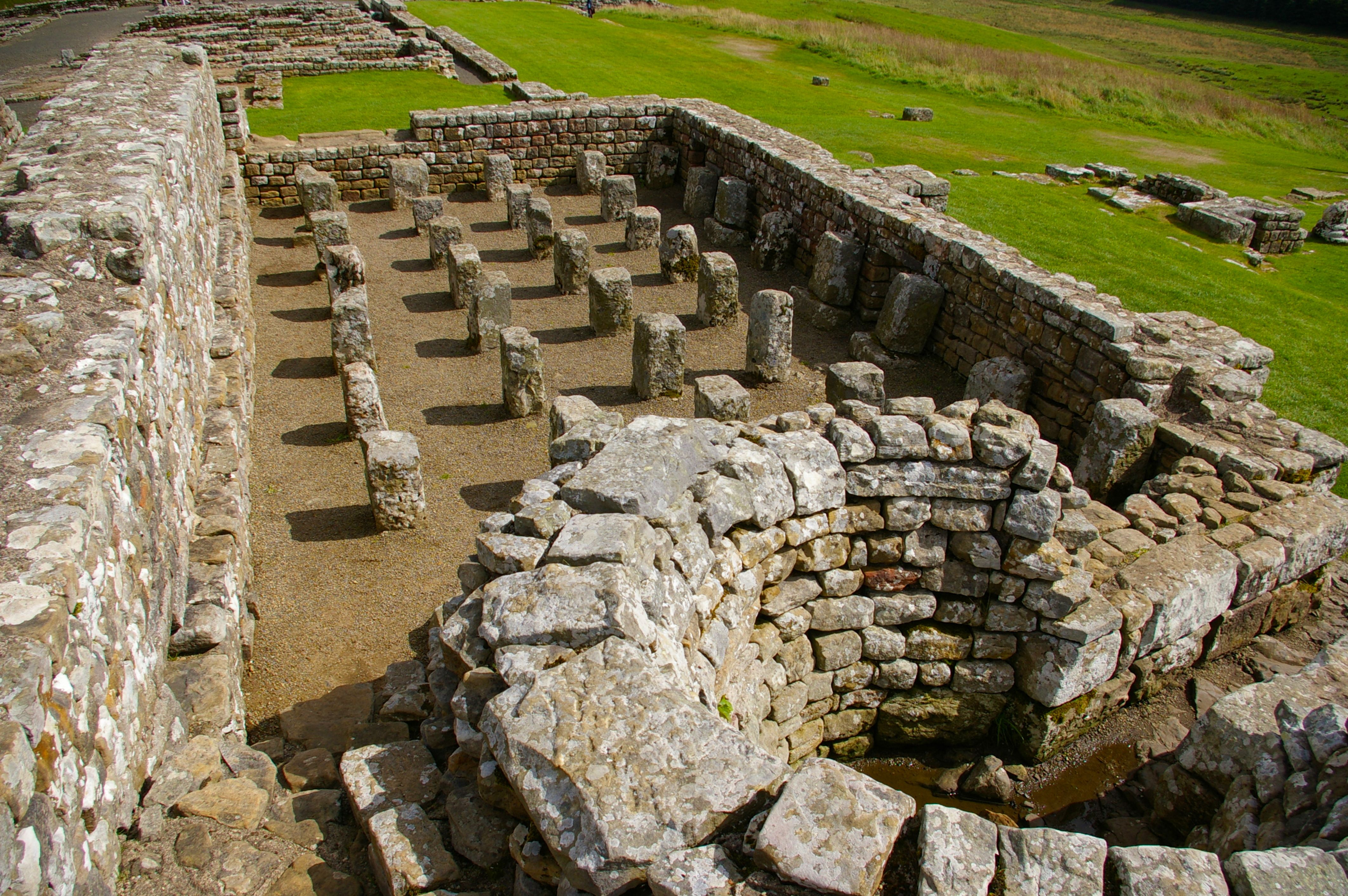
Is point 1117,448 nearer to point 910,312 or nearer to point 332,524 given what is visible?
point 910,312

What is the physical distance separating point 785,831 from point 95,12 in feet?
148

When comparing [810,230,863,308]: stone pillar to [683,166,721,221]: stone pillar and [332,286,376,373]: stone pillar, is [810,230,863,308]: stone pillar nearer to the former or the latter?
[683,166,721,221]: stone pillar

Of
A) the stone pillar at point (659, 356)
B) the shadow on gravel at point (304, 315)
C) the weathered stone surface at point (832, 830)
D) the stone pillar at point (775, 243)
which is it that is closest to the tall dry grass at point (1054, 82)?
the stone pillar at point (775, 243)

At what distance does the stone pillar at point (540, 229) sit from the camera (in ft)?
48.6

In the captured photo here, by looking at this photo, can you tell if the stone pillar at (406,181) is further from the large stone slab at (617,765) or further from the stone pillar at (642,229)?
the large stone slab at (617,765)

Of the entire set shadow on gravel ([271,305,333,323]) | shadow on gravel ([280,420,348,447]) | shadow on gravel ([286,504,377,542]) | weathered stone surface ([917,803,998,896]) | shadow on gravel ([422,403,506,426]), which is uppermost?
weathered stone surface ([917,803,998,896])

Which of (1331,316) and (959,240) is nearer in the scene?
(959,240)

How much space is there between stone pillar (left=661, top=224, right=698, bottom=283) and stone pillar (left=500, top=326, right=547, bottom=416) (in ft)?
14.5

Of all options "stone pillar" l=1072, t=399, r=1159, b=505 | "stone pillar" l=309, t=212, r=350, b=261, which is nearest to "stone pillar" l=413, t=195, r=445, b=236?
"stone pillar" l=309, t=212, r=350, b=261

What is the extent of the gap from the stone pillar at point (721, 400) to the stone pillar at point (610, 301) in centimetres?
309

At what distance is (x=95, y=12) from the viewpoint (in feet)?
120

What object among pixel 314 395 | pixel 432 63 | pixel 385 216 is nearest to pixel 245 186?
pixel 385 216

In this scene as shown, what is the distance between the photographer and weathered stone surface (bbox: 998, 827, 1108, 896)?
3.37 metres

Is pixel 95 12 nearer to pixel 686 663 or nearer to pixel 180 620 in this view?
pixel 180 620
